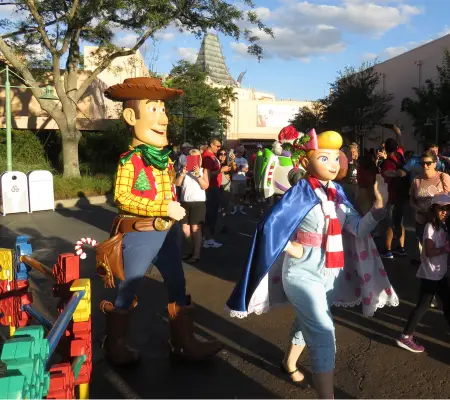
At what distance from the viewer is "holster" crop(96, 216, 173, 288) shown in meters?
3.18

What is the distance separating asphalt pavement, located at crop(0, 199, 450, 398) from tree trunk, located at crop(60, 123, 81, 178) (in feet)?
34.8

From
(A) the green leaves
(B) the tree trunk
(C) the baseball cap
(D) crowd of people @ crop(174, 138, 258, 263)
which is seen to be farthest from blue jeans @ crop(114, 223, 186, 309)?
(A) the green leaves

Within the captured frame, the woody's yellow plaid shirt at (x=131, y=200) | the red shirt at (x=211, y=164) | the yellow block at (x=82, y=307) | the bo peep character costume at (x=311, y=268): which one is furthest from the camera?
the red shirt at (x=211, y=164)

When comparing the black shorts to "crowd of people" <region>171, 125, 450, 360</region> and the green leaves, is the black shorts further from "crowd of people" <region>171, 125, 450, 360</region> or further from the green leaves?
the green leaves

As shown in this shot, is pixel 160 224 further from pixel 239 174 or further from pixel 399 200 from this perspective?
pixel 239 174

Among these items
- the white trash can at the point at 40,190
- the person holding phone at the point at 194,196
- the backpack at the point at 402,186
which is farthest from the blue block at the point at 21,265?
the white trash can at the point at 40,190

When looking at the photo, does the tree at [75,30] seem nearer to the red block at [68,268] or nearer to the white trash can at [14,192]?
the white trash can at [14,192]

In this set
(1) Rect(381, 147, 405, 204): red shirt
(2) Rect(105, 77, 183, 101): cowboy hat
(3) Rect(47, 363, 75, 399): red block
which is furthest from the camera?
(1) Rect(381, 147, 405, 204): red shirt

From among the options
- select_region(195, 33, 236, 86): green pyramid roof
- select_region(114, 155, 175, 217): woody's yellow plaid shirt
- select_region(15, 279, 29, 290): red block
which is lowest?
select_region(15, 279, 29, 290): red block

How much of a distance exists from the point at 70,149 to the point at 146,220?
536 inches

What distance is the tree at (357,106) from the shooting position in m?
32.8

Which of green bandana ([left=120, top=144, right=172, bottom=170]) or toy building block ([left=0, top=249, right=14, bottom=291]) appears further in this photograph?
green bandana ([left=120, top=144, right=172, bottom=170])

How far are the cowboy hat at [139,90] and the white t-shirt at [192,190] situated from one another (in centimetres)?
300

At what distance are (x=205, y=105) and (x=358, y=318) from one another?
2589 cm
